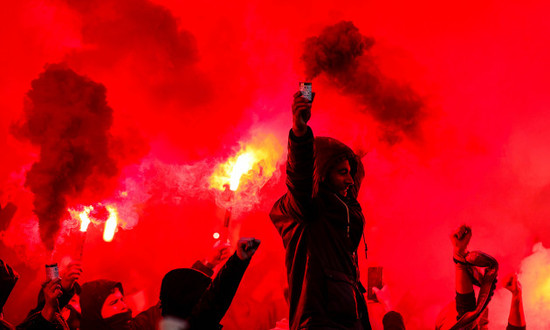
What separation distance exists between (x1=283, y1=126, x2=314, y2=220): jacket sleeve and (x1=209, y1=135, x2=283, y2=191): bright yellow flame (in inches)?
203

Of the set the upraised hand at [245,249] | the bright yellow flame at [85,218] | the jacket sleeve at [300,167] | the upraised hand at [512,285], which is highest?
the bright yellow flame at [85,218]

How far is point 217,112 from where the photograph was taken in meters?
9.62

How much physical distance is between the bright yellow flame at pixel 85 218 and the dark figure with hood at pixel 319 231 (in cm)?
505

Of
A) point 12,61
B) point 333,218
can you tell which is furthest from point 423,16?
point 333,218

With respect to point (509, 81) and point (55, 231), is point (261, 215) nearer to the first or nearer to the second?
point (55, 231)

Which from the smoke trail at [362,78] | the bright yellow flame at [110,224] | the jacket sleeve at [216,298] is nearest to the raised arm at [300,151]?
the jacket sleeve at [216,298]

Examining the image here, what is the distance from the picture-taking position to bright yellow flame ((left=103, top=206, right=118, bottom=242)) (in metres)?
8.81

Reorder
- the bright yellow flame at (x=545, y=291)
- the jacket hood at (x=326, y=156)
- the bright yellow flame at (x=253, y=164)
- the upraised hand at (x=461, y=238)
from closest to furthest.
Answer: the jacket hood at (x=326, y=156)
the upraised hand at (x=461, y=238)
the bright yellow flame at (x=545, y=291)
the bright yellow flame at (x=253, y=164)

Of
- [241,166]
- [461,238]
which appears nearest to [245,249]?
[461,238]

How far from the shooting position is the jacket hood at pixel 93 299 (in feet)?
20.2

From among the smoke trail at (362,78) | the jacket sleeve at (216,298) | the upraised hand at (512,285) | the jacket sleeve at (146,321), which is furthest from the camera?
the smoke trail at (362,78)

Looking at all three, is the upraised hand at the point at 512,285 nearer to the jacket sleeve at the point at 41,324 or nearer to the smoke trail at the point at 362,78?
the smoke trail at the point at 362,78

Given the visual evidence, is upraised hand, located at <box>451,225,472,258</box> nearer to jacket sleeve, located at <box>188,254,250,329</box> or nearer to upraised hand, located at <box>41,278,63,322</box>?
jacket sleeve, located at <box>188,254,250,329</box>

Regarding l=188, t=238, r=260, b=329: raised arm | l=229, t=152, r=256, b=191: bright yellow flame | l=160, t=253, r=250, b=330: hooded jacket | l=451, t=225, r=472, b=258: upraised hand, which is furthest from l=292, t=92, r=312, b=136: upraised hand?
l=229, t=152, r=256, b=191: bright yellow flame
